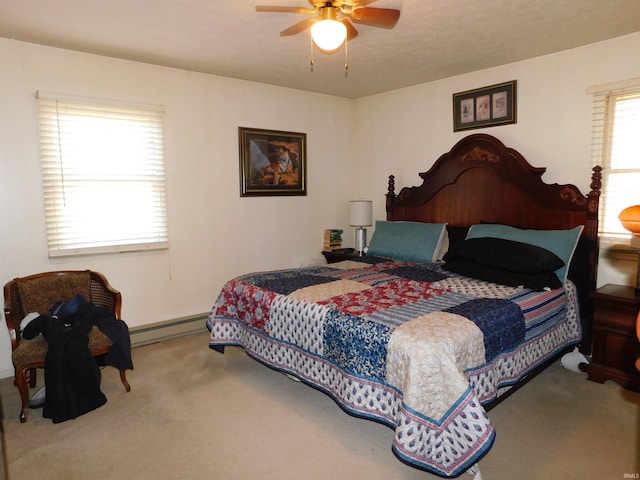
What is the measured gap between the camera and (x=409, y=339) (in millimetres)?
1971

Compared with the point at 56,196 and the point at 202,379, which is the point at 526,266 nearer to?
the point at 202,379

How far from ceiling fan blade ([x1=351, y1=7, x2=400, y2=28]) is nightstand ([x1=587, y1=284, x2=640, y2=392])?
7.49 ft

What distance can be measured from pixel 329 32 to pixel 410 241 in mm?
2272

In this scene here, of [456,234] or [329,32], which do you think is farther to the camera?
[456,234]

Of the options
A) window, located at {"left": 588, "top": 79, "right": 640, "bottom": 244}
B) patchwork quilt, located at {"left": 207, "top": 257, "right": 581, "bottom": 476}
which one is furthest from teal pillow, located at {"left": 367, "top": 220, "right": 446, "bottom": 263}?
window, located at {"left": 588, "top": 79, "right": 640, "bottom": 244}

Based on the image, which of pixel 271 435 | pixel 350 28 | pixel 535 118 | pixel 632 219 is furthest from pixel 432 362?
pixel 535 118

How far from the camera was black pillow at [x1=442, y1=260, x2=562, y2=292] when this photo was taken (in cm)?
286

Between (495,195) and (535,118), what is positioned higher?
(535,118)

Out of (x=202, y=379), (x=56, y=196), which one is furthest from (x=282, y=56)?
(x=202, y=379)

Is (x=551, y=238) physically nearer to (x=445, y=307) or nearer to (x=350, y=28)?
(x=445, y=307)

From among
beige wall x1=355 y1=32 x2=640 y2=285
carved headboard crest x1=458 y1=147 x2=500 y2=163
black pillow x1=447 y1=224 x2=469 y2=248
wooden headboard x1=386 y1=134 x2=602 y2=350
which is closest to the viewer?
beige wall x1=355 y1=32 x2=640 y2=285

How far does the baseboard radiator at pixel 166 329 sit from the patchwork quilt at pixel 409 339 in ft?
2.86

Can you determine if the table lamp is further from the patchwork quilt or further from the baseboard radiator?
the baseboard radiator

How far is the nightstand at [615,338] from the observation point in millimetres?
2801
